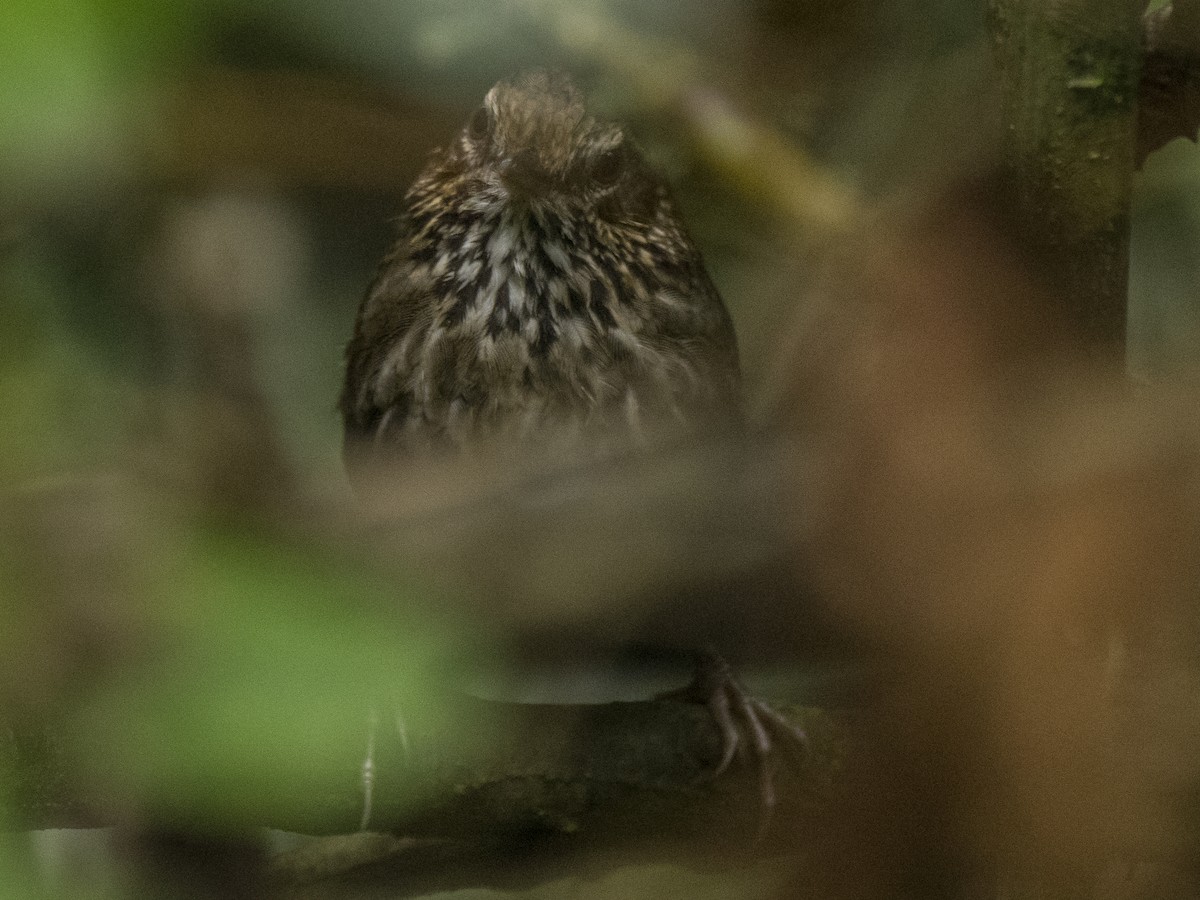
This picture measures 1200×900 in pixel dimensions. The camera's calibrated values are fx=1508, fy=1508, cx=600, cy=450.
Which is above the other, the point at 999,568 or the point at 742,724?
the point at 999,568

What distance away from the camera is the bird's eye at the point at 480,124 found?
8.14ft

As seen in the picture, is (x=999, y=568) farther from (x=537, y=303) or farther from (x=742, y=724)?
(x=537, y=303)

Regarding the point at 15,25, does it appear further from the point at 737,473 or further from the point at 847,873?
the point at 847,873

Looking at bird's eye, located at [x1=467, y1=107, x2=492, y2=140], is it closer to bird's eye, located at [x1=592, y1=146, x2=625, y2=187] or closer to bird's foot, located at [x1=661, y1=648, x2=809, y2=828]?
bird's eye, located at [x1=592, y1=146, x2=625, y2=187]

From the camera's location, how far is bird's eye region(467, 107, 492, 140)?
2480 millimetres

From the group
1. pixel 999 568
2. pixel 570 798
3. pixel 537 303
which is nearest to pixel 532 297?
pixel 537 303

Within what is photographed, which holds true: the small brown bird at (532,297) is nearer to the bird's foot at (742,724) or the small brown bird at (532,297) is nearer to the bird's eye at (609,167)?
the bird's eye at (609,167)

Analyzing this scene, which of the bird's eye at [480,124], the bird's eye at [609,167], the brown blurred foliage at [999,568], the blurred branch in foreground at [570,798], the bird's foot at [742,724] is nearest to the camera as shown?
the brown blurred foliage at [999,568]

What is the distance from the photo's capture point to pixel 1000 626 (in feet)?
2.82

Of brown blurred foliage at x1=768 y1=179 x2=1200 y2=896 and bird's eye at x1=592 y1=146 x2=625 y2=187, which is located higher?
bird's eye at x1=592 y1=146 x2=625 y2=187

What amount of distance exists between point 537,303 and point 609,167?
0.90 feet

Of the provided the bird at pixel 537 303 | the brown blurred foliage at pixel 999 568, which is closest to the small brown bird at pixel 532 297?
the bird at pixel 537 303

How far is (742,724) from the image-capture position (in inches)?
95.7

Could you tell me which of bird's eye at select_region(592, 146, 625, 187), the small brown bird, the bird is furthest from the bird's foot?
bird's eye at select_region(592, 146, 625, 187)
